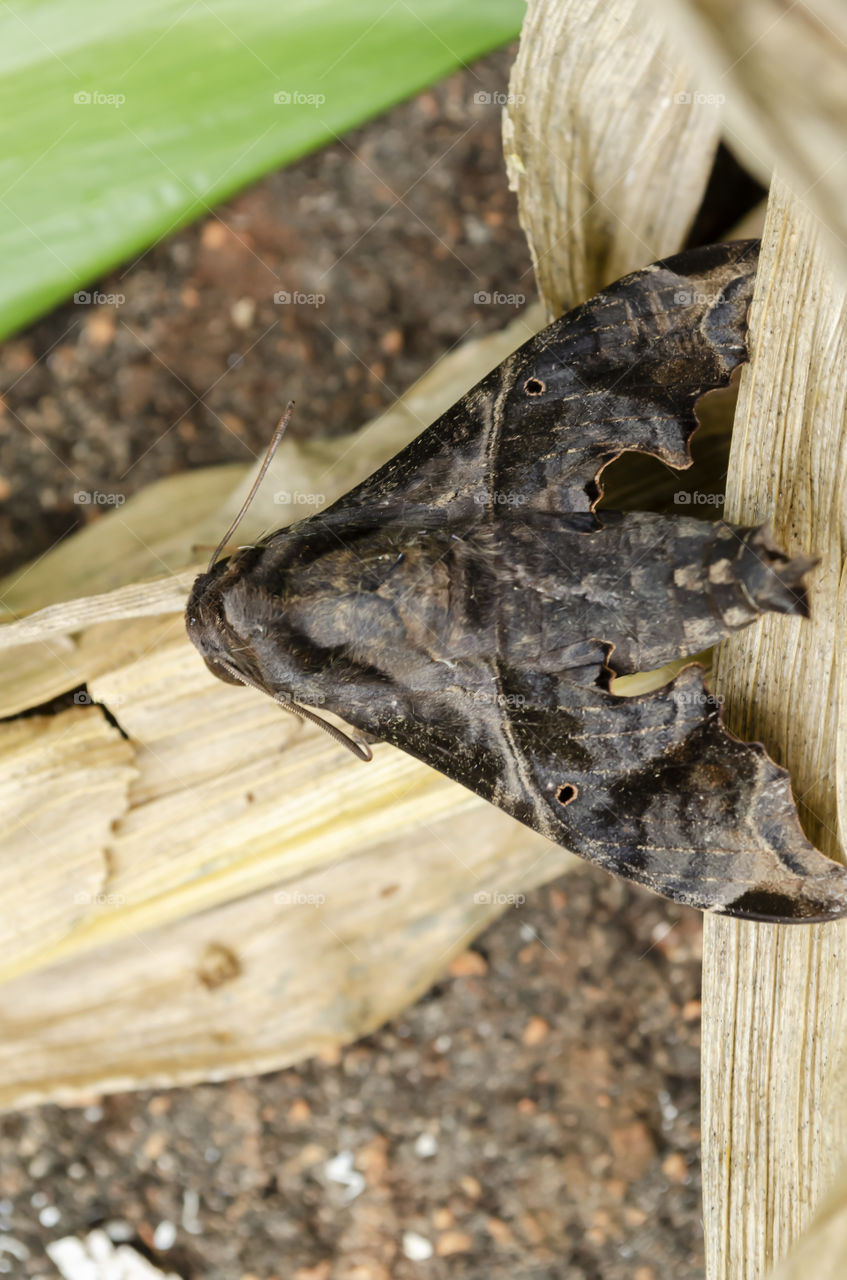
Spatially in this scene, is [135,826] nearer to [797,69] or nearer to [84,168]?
[84,168]

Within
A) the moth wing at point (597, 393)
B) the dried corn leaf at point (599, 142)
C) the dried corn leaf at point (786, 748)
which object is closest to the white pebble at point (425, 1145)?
the dried corn leaf at point (786, 748)

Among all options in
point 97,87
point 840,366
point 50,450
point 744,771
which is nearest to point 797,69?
point 840,366

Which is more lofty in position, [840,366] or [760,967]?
[840,366]

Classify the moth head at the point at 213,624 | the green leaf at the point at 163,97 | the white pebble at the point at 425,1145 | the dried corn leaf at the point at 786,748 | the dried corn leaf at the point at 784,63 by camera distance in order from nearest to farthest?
the dried corn leaf at the point at 784,63 < the dried corn leaf at the point at 786,748 < the moth head at the point at 213,624 < the green leaf at the point at 163,97 < the white pebble at the point at 425,1145

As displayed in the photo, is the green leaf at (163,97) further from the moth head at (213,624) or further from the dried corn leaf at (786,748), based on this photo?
the dried corn leaf at (786,748)

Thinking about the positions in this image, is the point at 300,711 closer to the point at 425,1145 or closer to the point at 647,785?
the point at 647,785

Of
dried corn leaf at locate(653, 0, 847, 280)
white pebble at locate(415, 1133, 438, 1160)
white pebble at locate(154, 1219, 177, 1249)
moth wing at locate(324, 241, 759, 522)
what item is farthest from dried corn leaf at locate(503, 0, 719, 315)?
white pebble at locate(154, 1219, 177, 1249)

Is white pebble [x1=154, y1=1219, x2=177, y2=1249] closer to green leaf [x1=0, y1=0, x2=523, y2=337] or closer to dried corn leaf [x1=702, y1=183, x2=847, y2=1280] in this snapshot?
dried corn leaf [x1=702, y1=183, x2=847, y2=1280]
